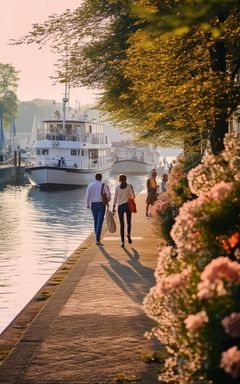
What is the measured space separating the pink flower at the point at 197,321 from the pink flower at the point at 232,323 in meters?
0.15

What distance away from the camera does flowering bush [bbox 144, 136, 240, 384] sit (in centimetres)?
474

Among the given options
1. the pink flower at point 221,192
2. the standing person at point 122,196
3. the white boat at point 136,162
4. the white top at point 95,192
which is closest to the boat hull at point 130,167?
the white boat at point 136,162

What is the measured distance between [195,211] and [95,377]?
232cm

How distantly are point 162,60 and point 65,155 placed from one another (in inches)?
2018

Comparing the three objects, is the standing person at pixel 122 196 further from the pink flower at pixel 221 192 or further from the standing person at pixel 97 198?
the pink flower at pixel 221 192

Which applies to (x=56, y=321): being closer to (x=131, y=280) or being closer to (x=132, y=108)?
(x=131, y=280)

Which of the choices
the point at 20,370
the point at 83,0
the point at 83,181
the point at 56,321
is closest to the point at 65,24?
the point at 83,0

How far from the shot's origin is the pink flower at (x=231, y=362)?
444 cm

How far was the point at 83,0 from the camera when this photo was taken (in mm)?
25828

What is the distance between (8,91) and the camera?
366 feet

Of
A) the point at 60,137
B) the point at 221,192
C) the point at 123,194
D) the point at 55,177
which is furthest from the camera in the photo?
the point at 60,137

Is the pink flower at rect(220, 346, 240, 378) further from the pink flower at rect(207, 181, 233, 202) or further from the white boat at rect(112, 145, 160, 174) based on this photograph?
the white boat at rect(112, 145, 160, 174)

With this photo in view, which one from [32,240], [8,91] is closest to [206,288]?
[32,240]

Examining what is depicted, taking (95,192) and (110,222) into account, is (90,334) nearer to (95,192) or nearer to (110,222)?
(95,192)
